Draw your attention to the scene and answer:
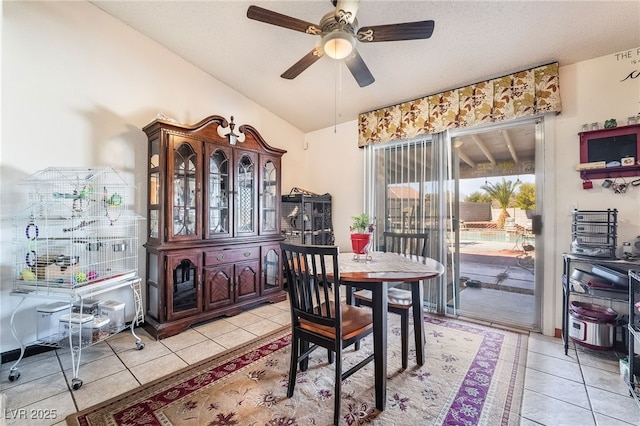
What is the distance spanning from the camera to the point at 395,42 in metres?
2.48

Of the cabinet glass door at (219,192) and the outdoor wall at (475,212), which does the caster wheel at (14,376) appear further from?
the outdoor wall at (475,212)

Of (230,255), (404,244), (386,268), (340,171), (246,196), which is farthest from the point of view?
(340,171)

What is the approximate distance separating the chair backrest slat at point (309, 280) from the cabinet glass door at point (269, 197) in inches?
69.4

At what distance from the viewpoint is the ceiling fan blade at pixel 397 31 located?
5.40ft

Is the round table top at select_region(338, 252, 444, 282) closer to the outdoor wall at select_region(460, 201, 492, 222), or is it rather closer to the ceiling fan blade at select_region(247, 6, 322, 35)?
the outdoor wall at select_region(460, 201, 492, 222)

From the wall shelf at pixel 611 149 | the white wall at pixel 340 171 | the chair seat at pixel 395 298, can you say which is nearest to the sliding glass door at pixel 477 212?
the wall shelf at pixel 611 149

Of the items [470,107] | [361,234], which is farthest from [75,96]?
[470,107]

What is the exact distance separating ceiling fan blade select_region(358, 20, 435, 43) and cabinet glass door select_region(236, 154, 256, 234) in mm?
1929

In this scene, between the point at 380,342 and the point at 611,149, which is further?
the point at 611,149

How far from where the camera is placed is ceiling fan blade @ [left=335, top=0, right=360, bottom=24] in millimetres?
1597

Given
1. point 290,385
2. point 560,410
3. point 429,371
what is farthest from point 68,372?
point 560,410

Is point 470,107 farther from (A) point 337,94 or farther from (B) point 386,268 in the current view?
(B) point 386,268

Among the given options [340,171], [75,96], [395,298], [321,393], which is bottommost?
[321,393]

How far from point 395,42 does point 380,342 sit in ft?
8.10
